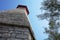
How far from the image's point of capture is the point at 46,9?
26.6 feet

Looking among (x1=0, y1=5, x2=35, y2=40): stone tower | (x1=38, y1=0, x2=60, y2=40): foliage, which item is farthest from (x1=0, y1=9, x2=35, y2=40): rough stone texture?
(x1=38, y1=0, x2=60, y2=40): foliage

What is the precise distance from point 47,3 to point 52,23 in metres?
1.40

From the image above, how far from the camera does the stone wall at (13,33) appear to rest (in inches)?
149

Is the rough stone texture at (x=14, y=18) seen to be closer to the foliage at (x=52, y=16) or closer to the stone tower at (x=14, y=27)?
the stone tower at (x=14, y=27)

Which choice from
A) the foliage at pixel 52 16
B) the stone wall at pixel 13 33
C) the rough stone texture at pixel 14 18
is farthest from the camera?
the foliage at pixel 52 16

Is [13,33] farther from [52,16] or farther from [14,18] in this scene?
[52,16]

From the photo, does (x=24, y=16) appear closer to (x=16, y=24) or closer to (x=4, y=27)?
(x=16, y=24)

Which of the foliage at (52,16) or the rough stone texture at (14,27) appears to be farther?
the foliage at (52,16)

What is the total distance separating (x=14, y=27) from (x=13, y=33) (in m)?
0.19

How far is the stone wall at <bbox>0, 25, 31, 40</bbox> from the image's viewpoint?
3.78 m

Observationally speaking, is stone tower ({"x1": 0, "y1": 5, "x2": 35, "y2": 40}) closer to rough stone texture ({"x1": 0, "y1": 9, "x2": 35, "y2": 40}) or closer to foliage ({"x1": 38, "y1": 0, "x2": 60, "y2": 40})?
rough stone texture ({"x1": 0, "y1": 9, "x2": 35, "y2": 40})

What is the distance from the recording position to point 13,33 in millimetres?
3861

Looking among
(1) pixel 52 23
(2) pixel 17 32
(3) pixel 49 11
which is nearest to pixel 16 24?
(2) pixel 17 32

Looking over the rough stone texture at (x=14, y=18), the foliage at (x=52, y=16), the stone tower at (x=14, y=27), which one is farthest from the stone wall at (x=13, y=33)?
the foliage at (x=52, y=16)
